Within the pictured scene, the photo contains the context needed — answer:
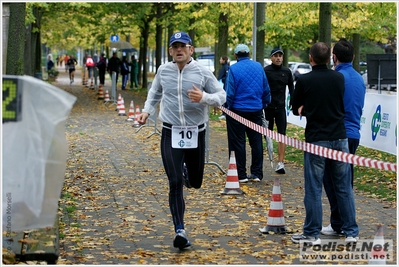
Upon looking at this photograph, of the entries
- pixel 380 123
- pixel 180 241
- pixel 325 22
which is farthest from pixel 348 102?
pixel 325 22

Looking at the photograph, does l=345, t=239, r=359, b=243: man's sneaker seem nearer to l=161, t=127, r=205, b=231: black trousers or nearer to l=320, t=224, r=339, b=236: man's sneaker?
l=320, t=224, r=339, b=236: man's sneaker

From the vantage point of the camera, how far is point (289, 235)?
8.26 meters

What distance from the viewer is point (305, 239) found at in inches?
307

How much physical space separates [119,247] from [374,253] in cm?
252

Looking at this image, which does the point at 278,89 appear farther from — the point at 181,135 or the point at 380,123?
the point at 181,135

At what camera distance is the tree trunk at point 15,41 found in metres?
11.2

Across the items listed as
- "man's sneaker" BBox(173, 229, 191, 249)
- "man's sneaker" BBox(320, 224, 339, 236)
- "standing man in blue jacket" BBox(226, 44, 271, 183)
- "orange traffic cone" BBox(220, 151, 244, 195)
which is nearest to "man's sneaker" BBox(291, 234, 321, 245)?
"man's sneaker" BBox(320, 224, 339, 236)

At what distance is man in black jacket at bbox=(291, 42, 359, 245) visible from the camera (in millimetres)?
7625

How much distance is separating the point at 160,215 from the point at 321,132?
8.49 feet

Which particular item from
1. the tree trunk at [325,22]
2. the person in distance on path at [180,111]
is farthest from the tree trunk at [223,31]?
the person in distance on path at [180,111]

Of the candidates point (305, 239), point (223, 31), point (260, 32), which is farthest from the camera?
point (223, 31)

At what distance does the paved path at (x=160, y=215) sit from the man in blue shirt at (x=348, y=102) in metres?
0.35

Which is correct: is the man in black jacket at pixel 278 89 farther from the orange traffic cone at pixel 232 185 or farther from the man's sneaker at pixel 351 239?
the man's sneaker at pixel 351 239

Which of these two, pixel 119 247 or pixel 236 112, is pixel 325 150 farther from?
pixel 236 112
